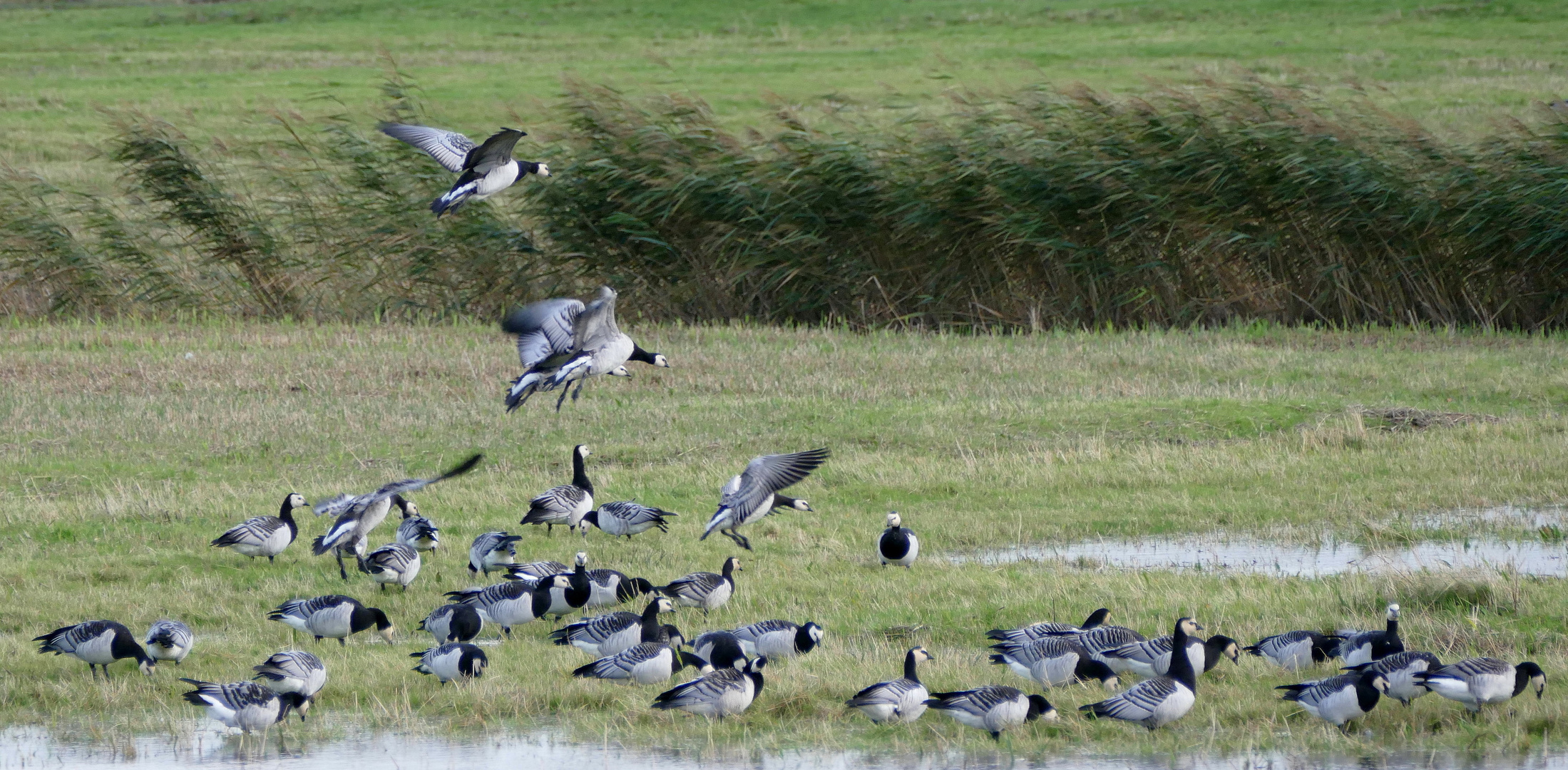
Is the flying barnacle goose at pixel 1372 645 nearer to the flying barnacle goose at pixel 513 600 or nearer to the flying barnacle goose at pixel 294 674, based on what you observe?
the flying barnacle goose at pixel 513 600

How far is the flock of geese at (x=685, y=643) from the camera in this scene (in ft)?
24.0

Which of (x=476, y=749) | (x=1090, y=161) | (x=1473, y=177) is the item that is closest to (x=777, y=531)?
(x=476, y=749)

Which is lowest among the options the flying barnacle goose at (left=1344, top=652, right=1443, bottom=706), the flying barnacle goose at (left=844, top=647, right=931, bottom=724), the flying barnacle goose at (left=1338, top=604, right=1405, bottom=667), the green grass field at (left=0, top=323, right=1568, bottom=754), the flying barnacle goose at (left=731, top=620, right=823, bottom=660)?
the green grass field at (left=0, top=323, right=1568, bottom=754)

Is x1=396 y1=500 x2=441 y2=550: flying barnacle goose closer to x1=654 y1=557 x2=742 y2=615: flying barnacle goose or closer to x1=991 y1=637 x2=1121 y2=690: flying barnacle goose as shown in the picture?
x1=654 y1=557 x2=742 y2=615: flying barnacle goose

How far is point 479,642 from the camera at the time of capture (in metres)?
8.99

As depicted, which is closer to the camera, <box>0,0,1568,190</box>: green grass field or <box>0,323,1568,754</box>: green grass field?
<box>0,323,1568,754</box>: green grass field

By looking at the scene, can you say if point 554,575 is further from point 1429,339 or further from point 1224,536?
point 1429,339

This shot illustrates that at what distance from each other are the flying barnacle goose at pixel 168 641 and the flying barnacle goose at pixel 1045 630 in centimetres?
403

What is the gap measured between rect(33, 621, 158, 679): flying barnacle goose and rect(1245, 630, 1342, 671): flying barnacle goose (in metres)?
5.56

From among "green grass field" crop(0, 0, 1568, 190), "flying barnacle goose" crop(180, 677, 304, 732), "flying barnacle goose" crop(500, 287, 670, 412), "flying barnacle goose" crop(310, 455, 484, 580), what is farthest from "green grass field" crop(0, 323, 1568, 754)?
"green grass field" crop(0, 0, 1568, 190)

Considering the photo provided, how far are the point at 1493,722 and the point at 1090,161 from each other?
14453 millimetres

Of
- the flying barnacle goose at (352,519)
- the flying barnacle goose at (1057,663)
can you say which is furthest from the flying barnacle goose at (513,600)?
the flying barnacle goose at (1057,663)

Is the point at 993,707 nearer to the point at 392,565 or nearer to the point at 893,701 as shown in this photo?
the point at 893,701

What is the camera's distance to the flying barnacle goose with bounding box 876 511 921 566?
10141 mm
